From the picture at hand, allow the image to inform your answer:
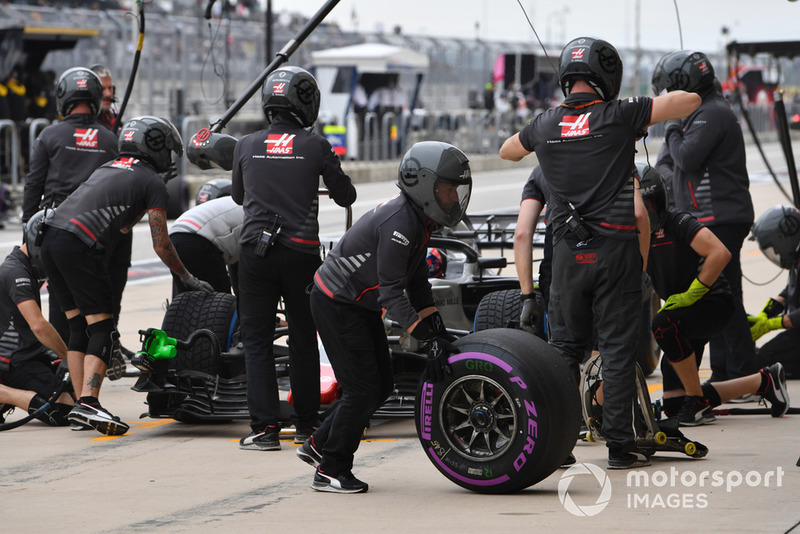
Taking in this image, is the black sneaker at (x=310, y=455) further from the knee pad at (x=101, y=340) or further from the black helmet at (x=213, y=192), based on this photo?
the black helmet at (x=213, y=192)

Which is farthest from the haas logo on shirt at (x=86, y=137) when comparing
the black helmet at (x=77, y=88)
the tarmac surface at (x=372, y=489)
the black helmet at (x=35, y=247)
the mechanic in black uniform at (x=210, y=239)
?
the tarmac surface at (x=372, y=489)

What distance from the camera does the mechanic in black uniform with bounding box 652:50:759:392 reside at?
25.7ft

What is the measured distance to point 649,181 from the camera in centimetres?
682

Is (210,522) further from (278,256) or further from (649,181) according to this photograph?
(649,181)

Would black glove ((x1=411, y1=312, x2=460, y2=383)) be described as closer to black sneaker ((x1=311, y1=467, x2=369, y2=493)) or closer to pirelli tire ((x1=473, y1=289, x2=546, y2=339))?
black sneaker ((x1=311, y1=467, x2=369, y2=493))

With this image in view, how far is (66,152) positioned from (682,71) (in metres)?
4.05

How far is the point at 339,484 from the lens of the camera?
18.9ft

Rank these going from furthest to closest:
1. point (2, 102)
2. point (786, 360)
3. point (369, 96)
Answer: point (369, 96), point (2, 102), point (786, 360)

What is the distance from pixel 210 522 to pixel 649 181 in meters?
2.96

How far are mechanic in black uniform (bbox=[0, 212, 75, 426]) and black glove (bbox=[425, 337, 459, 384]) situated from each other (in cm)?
292

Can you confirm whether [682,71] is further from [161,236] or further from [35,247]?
[35,247]

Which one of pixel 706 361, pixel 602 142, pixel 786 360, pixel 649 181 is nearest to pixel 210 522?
pixel 602 142

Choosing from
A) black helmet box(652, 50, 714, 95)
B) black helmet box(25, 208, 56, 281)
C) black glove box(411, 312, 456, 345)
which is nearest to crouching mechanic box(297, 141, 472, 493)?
black glove box(411, 312, 456, 345)

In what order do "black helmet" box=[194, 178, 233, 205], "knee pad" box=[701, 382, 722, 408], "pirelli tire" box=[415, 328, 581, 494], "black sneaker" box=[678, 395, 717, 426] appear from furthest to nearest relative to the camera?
"black helmet" box=[194, 178, 233, 205], "knee pad" box=[701, 382, 722, 408], "black sneaker" box=[678, 395, 717, 426], "pirelli tire" box=[415, 328, 581, 494]
